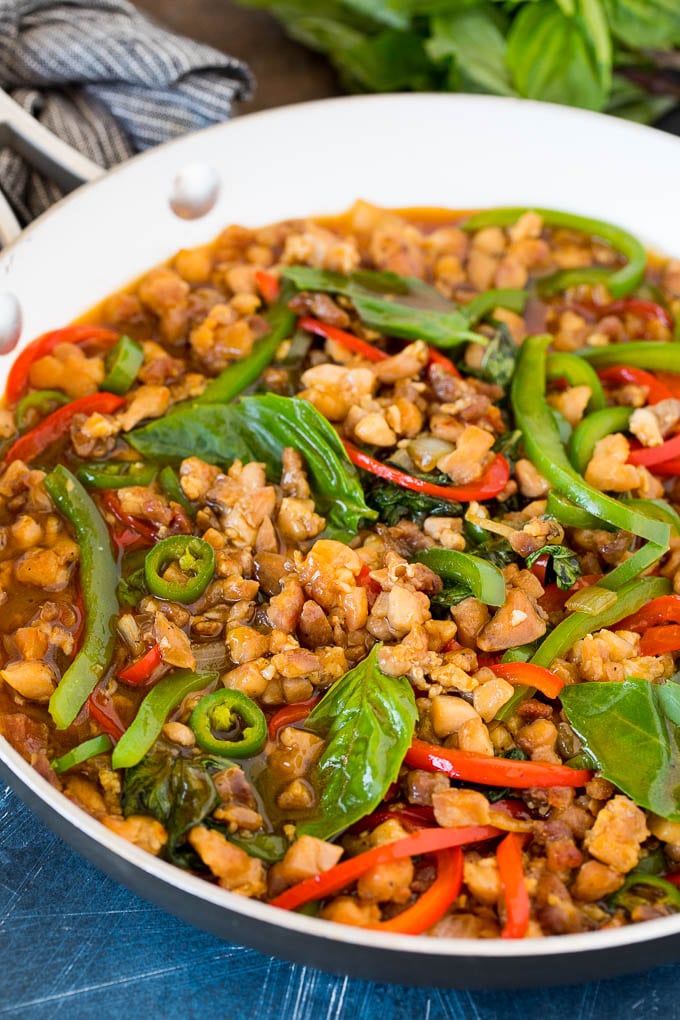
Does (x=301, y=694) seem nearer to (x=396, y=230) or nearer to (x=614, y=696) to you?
(x=614, y=696)

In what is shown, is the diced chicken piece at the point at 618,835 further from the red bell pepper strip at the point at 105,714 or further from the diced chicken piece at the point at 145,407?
the diced chicken piece at the point at 145,407

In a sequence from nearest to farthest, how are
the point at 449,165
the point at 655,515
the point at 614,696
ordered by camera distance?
the point at 614,696 → the point at 655,515 → the point at 449,165

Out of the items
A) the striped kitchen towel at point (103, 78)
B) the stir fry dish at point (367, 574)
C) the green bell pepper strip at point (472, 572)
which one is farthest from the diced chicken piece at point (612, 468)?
the striped kitchen towel at point (103, 78)

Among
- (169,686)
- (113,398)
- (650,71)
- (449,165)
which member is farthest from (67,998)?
(650,71)

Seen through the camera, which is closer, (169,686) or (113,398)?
(169,686)

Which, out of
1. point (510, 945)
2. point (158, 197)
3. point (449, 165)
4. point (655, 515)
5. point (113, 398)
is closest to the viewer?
point (510, 945)

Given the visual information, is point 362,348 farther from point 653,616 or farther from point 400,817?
point 400,817
